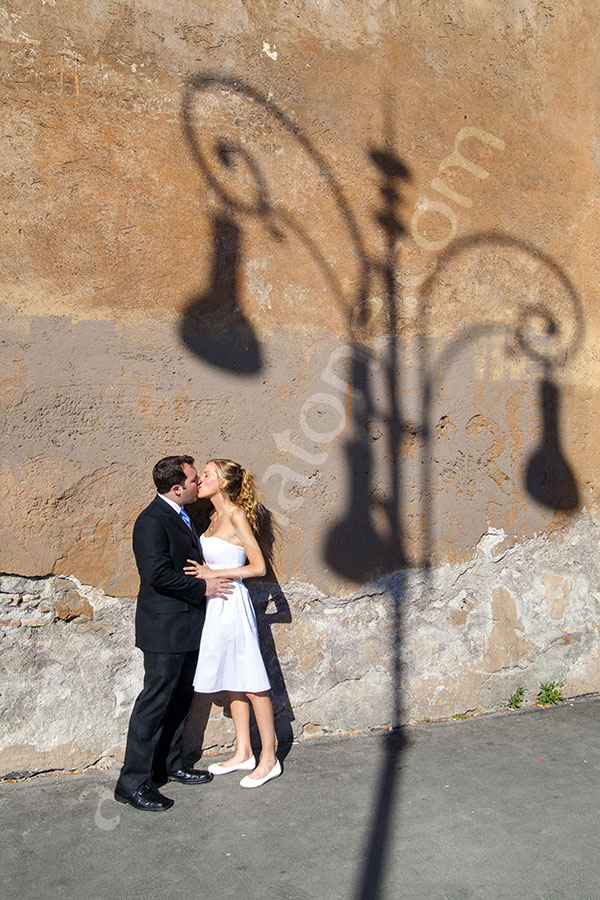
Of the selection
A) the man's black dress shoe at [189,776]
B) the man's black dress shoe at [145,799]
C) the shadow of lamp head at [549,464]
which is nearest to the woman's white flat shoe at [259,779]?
the man's black dress shoe at [189,776]

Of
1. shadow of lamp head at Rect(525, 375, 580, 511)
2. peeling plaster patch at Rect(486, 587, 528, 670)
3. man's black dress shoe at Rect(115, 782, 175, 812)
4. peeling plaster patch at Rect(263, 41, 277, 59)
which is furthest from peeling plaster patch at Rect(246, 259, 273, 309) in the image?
man's black dress shoe at Rect(115, 782, 175, 812)

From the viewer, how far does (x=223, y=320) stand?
14.7 feet

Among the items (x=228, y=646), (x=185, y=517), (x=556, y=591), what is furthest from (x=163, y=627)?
(x=556, y=591)

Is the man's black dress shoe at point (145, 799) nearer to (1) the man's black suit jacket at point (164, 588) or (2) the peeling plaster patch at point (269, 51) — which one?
(1) the man's black suit jacket at point (164, 588)

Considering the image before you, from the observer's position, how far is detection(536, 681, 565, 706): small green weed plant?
16.9 feet

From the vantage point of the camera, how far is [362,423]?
4.79 m

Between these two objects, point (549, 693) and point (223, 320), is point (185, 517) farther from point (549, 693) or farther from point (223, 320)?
point (549, 693)

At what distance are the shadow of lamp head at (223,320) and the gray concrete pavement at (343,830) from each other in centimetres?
226

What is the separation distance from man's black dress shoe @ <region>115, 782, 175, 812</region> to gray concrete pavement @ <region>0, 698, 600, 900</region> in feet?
0.14

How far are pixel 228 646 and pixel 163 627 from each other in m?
0.38

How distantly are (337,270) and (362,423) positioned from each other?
3.05 ft

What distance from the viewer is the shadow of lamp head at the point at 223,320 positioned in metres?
4.43

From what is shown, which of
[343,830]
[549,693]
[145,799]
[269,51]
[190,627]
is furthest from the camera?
[549,693]

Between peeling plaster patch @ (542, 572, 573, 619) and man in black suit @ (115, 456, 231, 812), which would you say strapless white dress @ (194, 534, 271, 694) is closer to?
man in black suit @ (115, 456, 231, 812)
